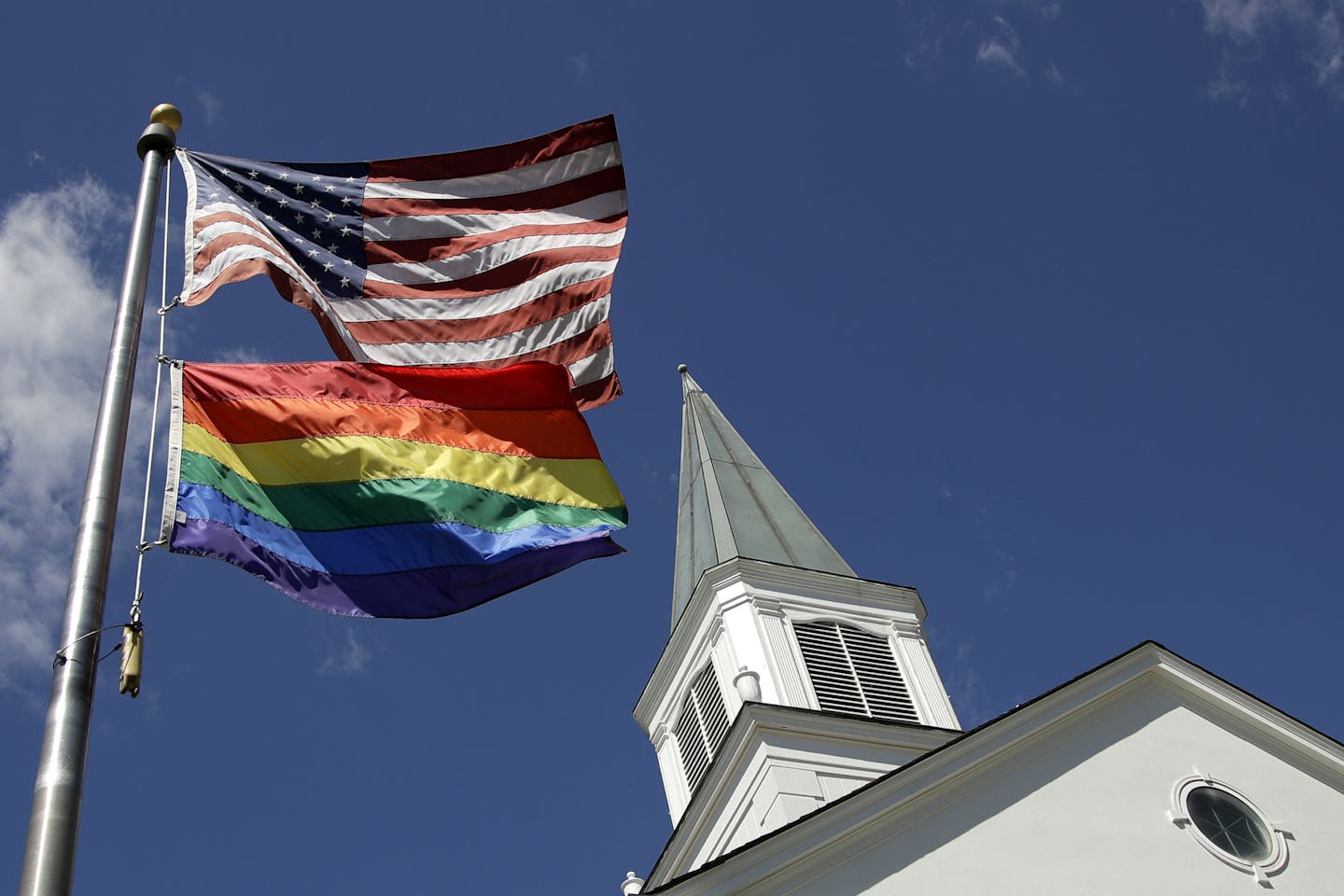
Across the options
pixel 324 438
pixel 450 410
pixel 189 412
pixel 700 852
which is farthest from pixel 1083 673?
pixel 189 412

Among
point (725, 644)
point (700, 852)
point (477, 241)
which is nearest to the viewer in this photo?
point (477, 241)

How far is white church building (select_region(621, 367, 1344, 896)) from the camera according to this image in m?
13.8

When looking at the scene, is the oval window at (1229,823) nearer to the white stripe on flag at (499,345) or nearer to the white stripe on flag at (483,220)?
the white stripe on flag at (499,345)

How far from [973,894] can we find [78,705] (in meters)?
9.89

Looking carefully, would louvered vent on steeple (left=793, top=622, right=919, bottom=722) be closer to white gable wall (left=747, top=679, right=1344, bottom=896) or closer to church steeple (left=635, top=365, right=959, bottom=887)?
church steeple (left=635, top=365, right=959, bottom=887)

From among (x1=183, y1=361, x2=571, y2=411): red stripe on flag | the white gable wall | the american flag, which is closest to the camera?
(x1=183, y1=361, x2=571, y2=411): red stripe on flag

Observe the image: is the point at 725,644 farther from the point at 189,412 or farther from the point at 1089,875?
the point at 189,412

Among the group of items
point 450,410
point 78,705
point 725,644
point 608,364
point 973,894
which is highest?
point 725,644

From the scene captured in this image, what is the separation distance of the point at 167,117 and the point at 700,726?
15.6 meters

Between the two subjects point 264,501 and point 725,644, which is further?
point 725,644

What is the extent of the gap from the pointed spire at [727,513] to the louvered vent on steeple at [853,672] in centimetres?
174

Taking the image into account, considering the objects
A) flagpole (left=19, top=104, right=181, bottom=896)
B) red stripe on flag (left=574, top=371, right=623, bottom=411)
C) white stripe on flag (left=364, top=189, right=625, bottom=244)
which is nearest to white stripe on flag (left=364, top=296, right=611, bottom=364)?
red stripe on flag (left=574, top=371, right=623, bottom=411)

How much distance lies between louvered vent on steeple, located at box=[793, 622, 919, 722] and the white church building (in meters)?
0.04

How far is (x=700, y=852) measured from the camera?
20.2 metres
